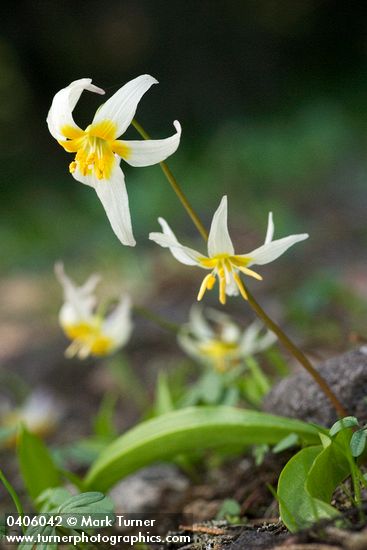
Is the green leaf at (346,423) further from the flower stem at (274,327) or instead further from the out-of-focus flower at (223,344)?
the out-of-focus flower at (223,344)

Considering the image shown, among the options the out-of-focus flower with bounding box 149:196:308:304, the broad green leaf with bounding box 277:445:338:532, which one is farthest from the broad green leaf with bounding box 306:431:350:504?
the out-of-focus flower with bounding box 149:196:308:304

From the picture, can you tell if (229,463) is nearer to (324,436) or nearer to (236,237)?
(324,436)

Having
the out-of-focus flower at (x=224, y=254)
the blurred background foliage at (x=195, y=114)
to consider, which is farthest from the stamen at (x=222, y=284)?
the blurred background foliage at (x=195, y=114)

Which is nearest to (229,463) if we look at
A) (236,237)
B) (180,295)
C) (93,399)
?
(93,399)

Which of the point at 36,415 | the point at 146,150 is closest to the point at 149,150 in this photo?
the point at 146,150

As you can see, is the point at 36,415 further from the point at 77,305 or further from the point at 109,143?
the point at 109,143

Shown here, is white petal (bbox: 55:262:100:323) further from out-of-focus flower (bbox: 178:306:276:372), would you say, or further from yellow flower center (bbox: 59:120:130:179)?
yellow flower center (bbox: 59:120:130:179)
